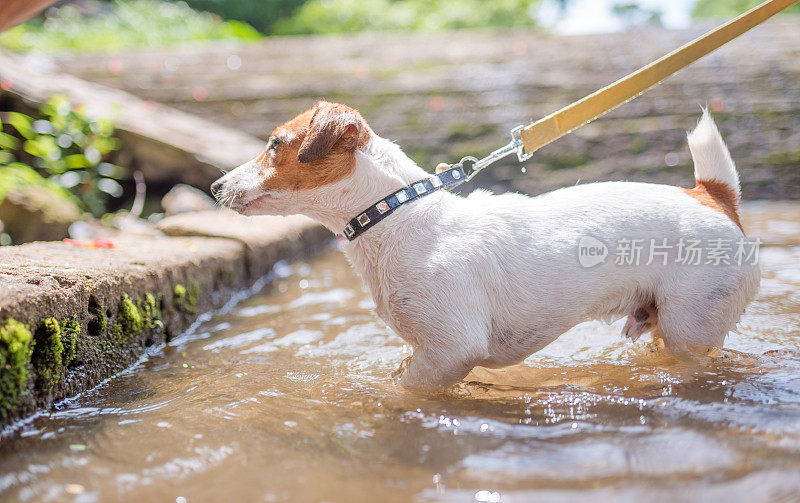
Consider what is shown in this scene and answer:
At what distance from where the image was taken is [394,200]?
2.73 m

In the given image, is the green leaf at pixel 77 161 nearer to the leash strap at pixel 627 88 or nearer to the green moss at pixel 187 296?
the green moss at pixel 187 296

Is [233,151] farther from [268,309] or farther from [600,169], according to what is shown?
[600,169]

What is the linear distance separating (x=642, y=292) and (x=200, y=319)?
269 centimetres

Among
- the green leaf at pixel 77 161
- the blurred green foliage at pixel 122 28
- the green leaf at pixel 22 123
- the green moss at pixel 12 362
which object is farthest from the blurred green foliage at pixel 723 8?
the green moss at pixel 12 362

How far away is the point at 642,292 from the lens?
2.92 m

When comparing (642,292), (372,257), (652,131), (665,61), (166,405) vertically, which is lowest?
(166,405)

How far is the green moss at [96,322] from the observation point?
9.70ft

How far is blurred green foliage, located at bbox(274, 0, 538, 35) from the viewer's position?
1867 centimetres

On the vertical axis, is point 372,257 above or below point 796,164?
below

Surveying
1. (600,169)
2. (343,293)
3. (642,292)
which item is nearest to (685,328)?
(642,292)

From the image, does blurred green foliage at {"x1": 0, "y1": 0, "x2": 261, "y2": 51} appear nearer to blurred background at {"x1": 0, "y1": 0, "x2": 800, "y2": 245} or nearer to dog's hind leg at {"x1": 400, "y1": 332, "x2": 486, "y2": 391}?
blurred background at {"x1": 0, "y1": 0, "x2": 800, "y2": 245}

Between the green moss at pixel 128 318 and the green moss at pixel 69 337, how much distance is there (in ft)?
1.45

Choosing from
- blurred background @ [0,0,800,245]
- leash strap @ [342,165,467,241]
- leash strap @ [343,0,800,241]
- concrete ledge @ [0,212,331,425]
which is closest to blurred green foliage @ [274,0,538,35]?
blurred background @ [0,0,800,245]

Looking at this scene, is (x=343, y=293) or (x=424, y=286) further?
(x=343, y=293)
